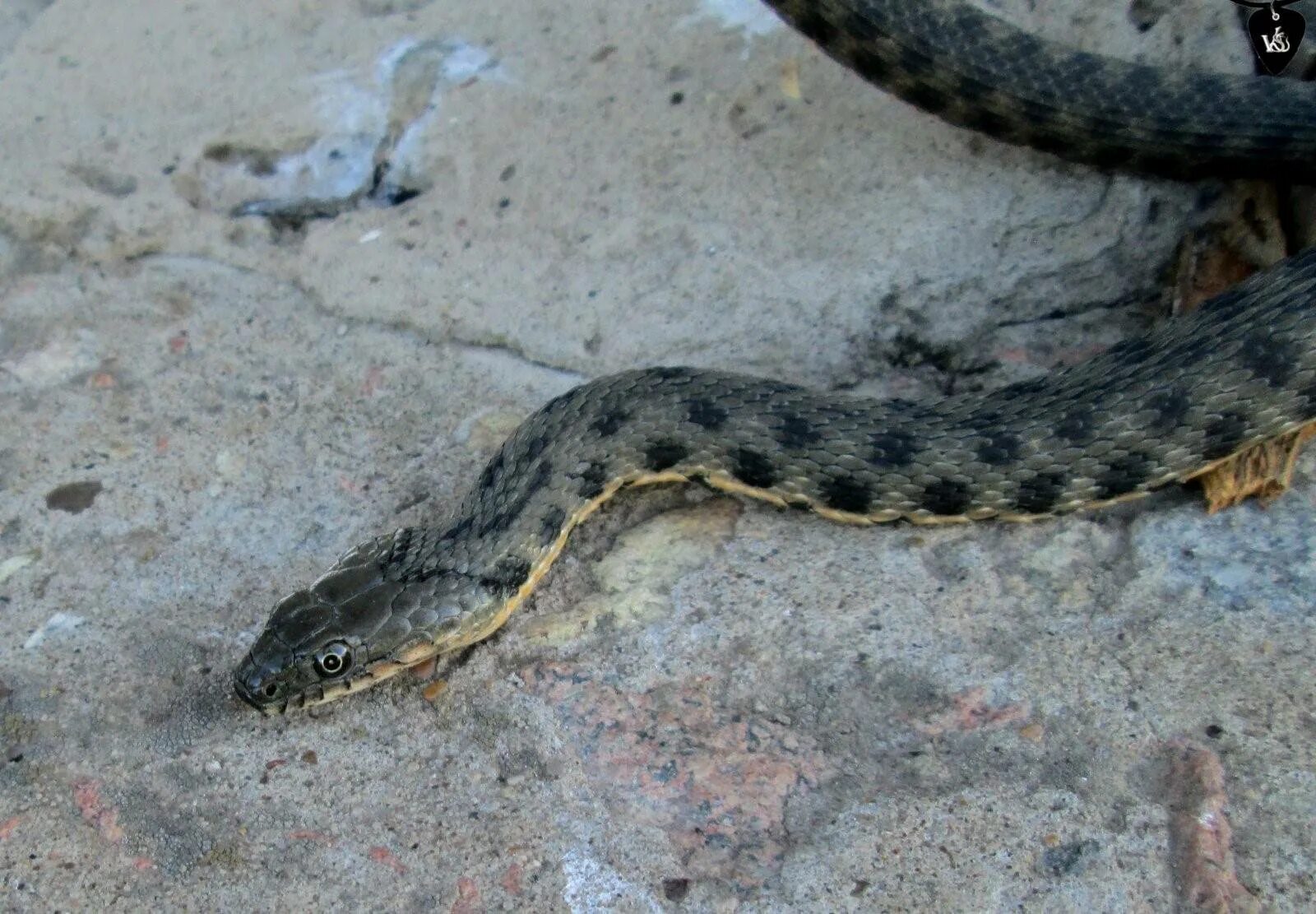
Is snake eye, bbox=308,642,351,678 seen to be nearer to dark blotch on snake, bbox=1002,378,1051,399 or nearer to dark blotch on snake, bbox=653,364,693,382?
dark blotch on snake, bbox=653,364,693,382

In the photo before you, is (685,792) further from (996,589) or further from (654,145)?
(654,145)

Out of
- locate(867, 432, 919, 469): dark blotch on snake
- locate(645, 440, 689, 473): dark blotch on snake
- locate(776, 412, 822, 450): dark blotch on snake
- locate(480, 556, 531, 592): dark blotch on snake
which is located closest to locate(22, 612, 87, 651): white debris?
locate(480, 556, 531, 592): dark blotch on snake

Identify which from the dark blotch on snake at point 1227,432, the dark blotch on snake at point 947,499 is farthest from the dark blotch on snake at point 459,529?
the dark blotch on snake at point 1227,432

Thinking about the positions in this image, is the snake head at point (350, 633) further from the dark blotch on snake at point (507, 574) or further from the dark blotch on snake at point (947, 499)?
the dark blotch on snake at point (947, 499)

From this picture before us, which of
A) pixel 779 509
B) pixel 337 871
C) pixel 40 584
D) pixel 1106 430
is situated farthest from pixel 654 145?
pixel 337 871

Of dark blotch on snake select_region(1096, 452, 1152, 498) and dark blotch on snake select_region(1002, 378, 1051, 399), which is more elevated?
dark blotch on snake select_region(1002, 378, 1051, 399)

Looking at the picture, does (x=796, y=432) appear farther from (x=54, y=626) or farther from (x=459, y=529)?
(x=54, y=626)
